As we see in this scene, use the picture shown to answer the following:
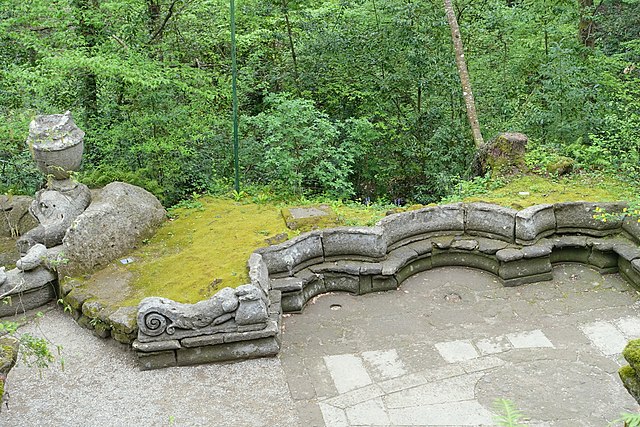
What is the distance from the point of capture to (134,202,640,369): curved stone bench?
23.1ft

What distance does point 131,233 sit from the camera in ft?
24.7

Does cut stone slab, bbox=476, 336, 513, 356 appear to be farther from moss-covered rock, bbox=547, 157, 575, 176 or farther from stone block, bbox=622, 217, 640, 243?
moss-covered rock, bbox=547, 157, 575, 176

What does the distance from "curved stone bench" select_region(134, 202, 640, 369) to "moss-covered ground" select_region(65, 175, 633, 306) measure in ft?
1.17

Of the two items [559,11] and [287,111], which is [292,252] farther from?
[559,11]

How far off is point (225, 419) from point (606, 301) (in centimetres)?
423

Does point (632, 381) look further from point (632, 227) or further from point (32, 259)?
point (32, 259)

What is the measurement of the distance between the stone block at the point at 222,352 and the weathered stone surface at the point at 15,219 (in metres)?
3.51

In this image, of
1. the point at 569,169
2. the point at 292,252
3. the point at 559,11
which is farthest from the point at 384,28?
the point at 292,252

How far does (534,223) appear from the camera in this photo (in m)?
7.42

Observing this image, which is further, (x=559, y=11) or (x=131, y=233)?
(x=559, y=11)

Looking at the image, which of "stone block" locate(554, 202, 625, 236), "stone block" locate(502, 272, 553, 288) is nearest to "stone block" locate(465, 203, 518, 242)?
"stone block" locate(502, 272, 553, 288)

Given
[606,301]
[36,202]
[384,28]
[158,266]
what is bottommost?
[606,301]

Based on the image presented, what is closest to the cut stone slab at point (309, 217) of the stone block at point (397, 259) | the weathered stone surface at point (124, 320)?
the stone block at point (397, 259)

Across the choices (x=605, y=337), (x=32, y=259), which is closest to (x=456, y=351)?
(x=605, y=337)
